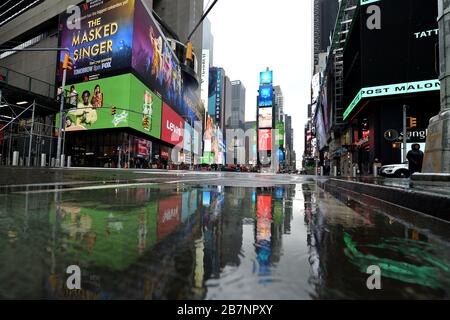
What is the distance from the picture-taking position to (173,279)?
0.98 meters

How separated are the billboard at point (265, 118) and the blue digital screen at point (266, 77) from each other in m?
13.9

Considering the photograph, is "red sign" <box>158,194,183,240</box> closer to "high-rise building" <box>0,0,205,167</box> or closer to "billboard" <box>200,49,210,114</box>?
"high-rise building" <box>0,0,205,167</box>

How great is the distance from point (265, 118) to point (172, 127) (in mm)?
53963

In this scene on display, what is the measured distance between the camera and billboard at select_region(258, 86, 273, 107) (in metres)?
97.2

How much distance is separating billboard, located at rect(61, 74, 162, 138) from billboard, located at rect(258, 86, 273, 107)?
67.1 meters

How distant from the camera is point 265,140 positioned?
95375 mm

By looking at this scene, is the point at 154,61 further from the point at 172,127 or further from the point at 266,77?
the point at 266,77

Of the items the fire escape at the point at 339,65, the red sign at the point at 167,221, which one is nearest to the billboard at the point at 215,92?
the fire escape at the point at 339,65
